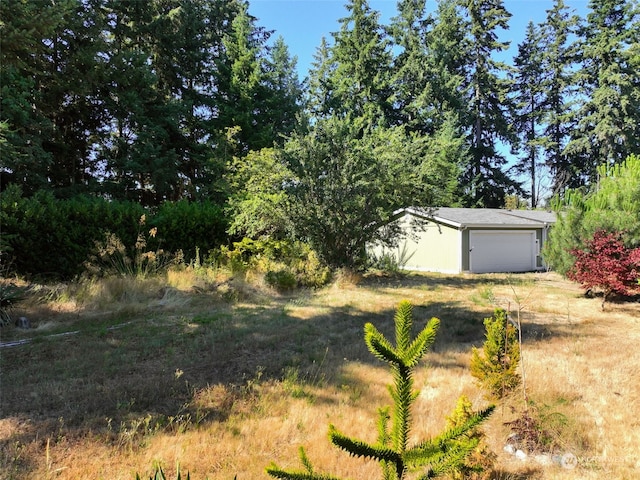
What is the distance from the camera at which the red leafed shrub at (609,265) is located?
8.40 meters

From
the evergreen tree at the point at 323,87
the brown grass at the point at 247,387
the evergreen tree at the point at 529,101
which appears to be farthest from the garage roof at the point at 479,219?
the evergreen tree at the point at 529,101

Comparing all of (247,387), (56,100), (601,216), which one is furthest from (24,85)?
(601,216)

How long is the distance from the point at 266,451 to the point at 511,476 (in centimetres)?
172

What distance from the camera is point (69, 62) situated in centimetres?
1512

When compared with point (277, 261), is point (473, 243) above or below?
above

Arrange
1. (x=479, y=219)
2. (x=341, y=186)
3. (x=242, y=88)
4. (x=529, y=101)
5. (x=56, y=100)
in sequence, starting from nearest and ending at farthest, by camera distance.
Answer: (x=341, y=186)
(x=56, y=100)
(x=479, y=219)
(x=242, y=88)
(x=529, y=101)

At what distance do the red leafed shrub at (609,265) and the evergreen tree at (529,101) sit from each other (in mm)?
26321

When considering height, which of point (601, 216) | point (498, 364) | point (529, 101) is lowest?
point (498, 364)

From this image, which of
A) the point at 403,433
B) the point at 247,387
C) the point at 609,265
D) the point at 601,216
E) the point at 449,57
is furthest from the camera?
the point at 449,57

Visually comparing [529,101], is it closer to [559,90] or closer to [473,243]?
[559,90]

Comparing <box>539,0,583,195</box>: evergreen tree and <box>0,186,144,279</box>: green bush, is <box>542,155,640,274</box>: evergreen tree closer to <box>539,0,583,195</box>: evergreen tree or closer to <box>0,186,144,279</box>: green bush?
<box>0,186,144,279</box>: green bush

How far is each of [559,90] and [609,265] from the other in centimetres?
2920

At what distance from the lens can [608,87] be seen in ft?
87.4

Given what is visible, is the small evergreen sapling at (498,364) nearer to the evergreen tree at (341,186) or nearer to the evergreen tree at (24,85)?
the evergreen tree at (341,186)
